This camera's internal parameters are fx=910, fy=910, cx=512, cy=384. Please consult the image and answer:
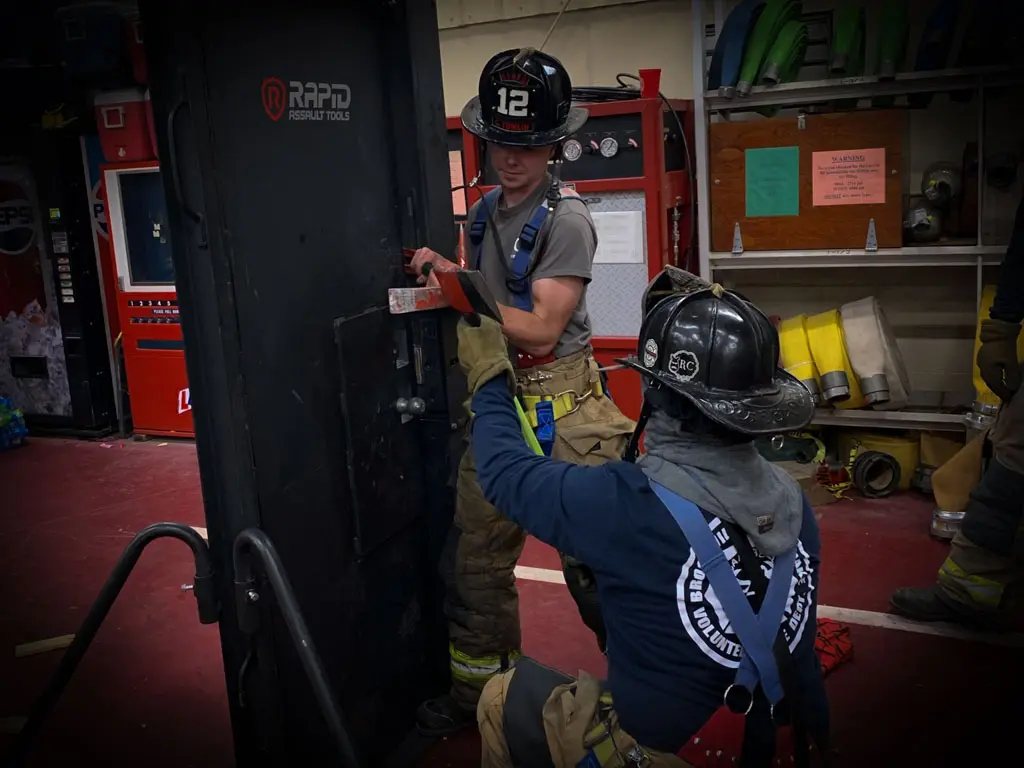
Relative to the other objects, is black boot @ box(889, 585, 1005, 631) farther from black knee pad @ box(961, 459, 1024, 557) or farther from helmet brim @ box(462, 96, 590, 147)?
helmet brim @ box(462, 96, 590, 147)

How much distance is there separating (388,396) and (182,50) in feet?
3.60

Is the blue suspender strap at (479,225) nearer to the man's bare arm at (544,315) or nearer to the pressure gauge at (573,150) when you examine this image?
the man's bare arm at (544,315)

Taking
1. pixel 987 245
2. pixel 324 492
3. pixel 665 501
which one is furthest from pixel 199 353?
pixel 987 245

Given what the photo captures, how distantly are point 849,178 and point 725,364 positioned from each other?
134 inches

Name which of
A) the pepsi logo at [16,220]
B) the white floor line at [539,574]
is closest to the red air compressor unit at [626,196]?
the white floor line at [539,574]

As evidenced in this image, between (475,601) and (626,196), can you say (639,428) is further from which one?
(626,196)

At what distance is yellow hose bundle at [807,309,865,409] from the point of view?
491cm

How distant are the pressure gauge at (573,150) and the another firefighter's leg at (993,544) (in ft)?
8.35

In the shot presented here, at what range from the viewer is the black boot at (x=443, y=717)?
3004 mm

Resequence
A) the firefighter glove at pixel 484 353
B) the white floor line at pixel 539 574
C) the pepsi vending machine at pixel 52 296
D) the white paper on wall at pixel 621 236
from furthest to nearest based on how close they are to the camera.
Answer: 1. the pepsi vending machine at pixel 52 296
2. the white paper on wall at pixel 621 236
3. the white floor line at pixel 539 574
4. the firefighter glove at pixel 484 353

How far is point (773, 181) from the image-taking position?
4934mm

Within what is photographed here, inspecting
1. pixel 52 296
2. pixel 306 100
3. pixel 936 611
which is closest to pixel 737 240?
pixel 936 611

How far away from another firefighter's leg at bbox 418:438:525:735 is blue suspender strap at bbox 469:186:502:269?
633 millimetres

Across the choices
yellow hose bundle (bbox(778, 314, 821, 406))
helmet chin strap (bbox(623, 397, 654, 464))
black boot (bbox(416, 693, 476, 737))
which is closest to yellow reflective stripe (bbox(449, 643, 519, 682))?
black boot (bbox(416, 693, 476, 737))
